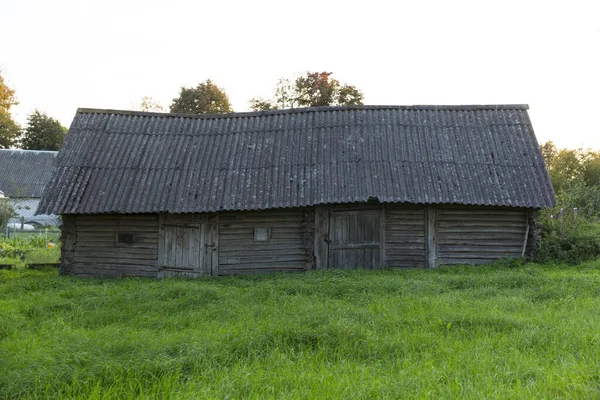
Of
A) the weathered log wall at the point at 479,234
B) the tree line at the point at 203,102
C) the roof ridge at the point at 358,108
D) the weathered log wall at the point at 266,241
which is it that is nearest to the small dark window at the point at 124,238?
the weathered log wall at the point at 266,241

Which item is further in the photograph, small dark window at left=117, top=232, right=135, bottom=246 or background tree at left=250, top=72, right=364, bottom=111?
background tree at left=250, top=72, right=364, bottom=111

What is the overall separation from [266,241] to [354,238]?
2.29 meters

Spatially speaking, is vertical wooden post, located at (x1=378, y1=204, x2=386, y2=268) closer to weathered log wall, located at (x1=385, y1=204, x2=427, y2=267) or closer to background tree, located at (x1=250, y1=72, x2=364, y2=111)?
weathered log wall, located at (x1=385, y1=204, x2=427, y2=267)

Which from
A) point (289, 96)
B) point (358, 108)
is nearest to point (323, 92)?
point (289, 96)

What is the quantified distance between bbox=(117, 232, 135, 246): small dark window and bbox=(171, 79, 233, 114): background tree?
27066 millimetres

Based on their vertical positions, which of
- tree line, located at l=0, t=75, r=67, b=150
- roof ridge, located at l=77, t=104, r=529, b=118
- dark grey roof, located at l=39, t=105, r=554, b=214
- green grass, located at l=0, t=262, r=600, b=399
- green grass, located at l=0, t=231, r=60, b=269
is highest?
tree line, located at l=0, t=75, r=67, b=150

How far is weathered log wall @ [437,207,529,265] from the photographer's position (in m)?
13.8

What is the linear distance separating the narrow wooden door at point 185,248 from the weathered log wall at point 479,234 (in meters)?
6.06

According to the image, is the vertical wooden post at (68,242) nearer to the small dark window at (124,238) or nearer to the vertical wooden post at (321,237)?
the small dark window at (124,238)

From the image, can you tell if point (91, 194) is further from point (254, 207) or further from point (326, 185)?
point (326, 185)

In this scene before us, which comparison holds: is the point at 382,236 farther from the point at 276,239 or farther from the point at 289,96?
the point at 289,96

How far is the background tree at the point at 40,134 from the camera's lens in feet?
161

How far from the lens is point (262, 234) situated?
554 inches

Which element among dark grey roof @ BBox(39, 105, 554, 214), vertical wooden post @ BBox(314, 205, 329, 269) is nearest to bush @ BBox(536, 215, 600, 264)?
dark grey roof @ BBox(39, 105, 554, 214)
